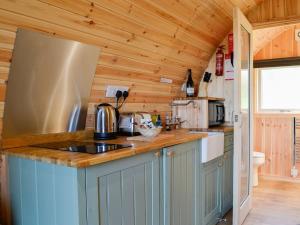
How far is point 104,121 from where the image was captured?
2.06 meters

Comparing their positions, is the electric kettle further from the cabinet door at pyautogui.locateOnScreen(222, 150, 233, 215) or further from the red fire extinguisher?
the red fire extinguisher

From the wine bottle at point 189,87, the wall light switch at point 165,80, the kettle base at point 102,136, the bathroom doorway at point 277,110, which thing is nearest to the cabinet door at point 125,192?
the kettle base at point 102,136

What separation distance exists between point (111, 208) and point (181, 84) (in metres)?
2.01

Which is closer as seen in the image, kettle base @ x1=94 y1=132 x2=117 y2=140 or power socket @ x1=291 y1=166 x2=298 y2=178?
kettle base @ x1=94 y1=132 x2=117 y2=140

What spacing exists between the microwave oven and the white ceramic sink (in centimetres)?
34

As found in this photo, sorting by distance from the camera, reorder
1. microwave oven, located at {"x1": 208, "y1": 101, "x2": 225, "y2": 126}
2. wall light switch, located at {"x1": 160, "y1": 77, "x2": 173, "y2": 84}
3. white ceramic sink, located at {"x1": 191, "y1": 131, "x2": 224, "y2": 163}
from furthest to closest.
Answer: microwave oven, located at {"x1": 208, "y1": 101, "x2": 225, "y2": 126}, wall light switch, located at {"x1": 160, "y1": 77, "x2": 173, "y2": 84}, white ceramic sink, located at {"x1": 191, "y1": 131, "x2": 224, "y2": 163}

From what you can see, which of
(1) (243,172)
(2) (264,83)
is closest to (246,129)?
(1) (243,172)

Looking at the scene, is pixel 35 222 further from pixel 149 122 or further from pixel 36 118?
pixel 149 122

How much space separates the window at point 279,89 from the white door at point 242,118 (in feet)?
5.08

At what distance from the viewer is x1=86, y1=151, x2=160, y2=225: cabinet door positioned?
4.52ft

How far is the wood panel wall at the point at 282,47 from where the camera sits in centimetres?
408

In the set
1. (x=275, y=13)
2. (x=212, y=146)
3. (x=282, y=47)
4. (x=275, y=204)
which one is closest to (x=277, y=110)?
(x=282, y=47)

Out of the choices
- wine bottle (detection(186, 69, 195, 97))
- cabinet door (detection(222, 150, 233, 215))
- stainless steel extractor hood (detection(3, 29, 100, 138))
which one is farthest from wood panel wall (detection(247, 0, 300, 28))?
stainless steel extractor hood (detection(3, 29, 100, 138))

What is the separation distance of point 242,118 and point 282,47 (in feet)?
6.57
